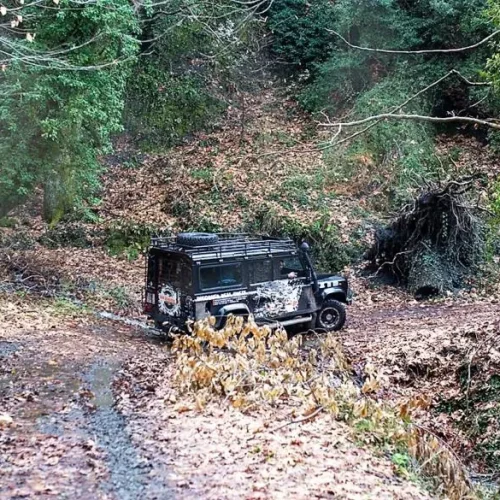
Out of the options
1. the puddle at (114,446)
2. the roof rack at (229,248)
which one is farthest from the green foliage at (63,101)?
the puddle at (114,446)

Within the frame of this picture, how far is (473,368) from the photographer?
999 centimetres

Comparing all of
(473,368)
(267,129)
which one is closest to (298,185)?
(267,129)

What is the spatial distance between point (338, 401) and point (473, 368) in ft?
13.0

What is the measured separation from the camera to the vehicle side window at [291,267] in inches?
480

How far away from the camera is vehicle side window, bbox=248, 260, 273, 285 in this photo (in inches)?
457

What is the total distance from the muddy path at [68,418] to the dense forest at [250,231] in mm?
40

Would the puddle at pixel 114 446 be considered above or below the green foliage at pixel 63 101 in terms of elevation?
below

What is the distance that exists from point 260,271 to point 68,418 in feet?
17.7

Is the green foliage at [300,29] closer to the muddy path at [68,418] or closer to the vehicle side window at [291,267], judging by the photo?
the vehicle side window at [291,267]

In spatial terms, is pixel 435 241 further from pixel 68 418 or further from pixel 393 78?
pixel 68 418

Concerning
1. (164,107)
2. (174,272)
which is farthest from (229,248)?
(164,107)

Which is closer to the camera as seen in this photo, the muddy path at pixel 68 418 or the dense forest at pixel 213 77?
the muddy path at pixel 68 418

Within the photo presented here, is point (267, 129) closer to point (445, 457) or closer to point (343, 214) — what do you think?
point (343, 214)

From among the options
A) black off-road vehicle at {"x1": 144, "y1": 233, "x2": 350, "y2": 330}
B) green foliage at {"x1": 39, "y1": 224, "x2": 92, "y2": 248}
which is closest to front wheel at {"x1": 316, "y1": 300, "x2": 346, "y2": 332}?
black off-road vehicle at {"x1": 144, "y1": 233, "x2": 350, "y2": 330}
